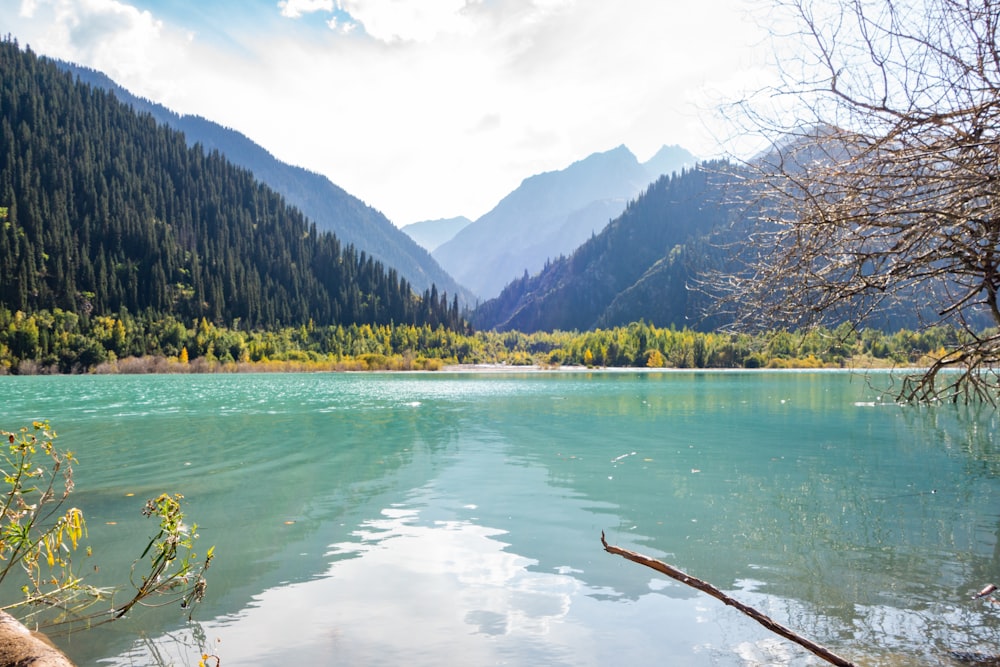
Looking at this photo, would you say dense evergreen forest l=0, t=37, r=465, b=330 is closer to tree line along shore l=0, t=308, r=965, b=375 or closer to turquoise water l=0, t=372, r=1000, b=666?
tree line along shore l=0, t=308, r=965, b=375

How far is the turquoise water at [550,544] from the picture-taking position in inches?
299

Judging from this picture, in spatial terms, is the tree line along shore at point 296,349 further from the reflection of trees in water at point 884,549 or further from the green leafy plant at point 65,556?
the green leafy plant at point 65,556

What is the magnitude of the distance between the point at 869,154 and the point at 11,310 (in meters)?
160

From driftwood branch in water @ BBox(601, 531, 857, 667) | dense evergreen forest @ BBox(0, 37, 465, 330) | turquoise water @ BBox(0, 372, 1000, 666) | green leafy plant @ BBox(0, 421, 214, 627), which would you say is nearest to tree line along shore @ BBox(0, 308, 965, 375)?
dense evergreen forest @ BBox(0, 37, 465, 330)

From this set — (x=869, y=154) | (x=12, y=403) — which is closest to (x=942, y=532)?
(x=869, y=154)

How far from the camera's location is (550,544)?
11.7 meters

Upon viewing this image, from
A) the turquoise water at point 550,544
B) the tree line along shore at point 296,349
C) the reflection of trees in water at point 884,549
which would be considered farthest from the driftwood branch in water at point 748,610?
the tree line along shore at point 296,349

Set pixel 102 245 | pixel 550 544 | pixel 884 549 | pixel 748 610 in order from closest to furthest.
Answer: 1. pixel 748 610
2. pixel 884 549
3. pixel 550 544
4. pixel 102 245

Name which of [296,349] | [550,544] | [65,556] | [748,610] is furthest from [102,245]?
[748,610]

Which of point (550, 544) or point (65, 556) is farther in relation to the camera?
point (550, 544)

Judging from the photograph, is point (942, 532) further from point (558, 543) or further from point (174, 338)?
point (174, 338)

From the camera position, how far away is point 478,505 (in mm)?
14992

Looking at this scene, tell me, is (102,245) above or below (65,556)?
above

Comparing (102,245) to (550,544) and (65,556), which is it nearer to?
(65,556)
